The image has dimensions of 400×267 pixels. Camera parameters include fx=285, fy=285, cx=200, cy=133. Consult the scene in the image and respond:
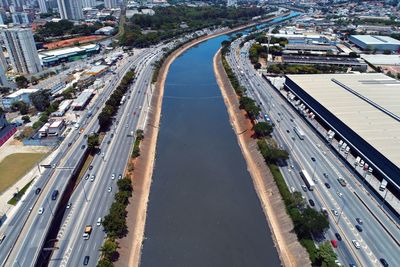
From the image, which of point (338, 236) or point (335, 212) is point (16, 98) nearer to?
point (335, 212)

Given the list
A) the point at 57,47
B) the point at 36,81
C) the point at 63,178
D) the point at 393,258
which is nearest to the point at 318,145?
the point at 393,258

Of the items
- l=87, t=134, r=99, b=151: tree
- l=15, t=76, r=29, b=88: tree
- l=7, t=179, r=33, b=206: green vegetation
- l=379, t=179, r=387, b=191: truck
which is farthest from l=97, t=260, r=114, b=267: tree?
l=15, t=76, r=29, b=88: tree

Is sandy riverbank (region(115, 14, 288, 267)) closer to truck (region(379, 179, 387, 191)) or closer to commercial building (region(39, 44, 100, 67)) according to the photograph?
truck (region(379, 179, 387, 191))

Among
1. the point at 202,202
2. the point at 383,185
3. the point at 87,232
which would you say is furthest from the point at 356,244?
the point at 87,232

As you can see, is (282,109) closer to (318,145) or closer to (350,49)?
(318,145)

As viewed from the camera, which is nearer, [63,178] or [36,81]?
[63,178]

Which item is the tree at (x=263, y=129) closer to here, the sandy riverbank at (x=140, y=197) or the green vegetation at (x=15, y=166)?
the sandy riverbank at (x=140, y=197)
